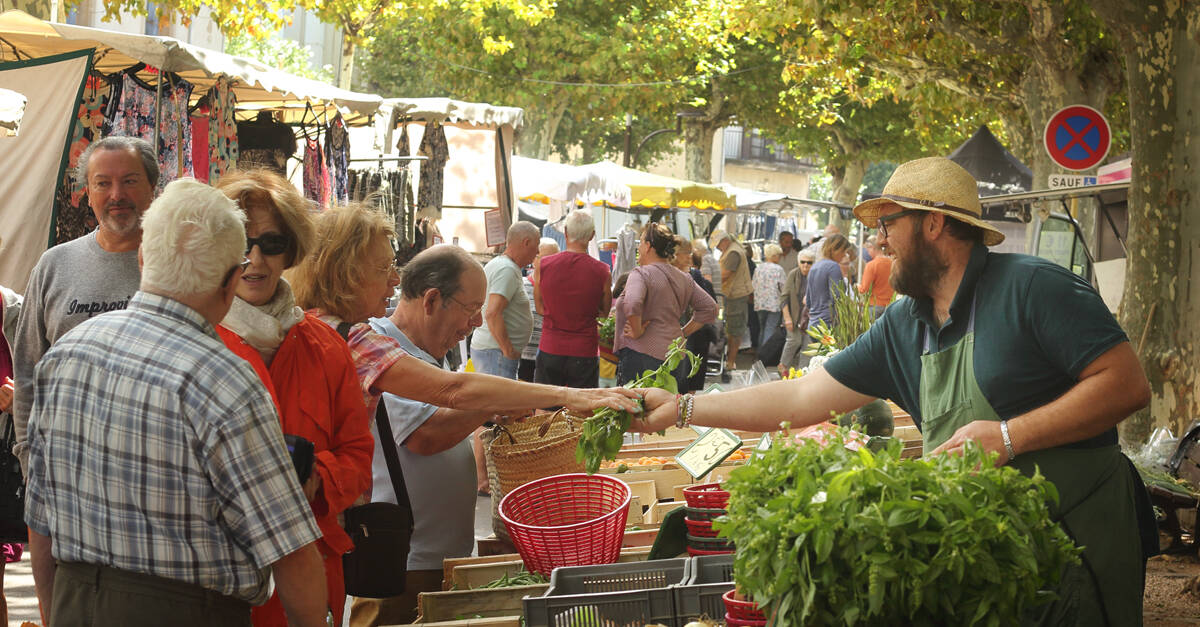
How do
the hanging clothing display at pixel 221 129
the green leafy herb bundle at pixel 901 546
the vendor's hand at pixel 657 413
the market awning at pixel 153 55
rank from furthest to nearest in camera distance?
the hanging clothing display at pixel 221 129, the market awning at pixel 153 55, the vendor's hand at pixel 657 413, the green leafy herb bundle at pixel 901 546

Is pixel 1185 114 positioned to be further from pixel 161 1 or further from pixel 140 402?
pixel 161 1

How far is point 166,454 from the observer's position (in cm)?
227

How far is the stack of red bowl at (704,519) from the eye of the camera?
349cm

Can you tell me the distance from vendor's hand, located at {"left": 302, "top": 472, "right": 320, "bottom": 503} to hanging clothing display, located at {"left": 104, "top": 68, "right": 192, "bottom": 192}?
439 centimetres

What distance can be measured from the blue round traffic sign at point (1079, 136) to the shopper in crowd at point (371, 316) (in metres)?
7.97

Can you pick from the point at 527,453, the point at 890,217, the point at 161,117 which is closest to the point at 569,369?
the point at 161,117

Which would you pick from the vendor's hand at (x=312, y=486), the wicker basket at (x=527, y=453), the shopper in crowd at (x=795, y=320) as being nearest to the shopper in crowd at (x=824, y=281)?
the shopper in crowd at (x=795, y=320)

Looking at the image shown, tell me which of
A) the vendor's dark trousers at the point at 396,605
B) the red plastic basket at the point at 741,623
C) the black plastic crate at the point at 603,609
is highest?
the red plastic basket at the point at 741,623

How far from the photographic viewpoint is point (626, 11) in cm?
2744

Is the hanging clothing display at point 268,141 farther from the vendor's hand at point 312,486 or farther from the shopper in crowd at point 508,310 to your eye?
the vendor's hand at point 312,486

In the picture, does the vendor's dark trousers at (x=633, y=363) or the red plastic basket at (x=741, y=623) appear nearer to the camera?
the red plastic basket at (x=741, y=623)

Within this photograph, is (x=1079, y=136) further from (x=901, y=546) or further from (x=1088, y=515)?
(x=901, y=546)

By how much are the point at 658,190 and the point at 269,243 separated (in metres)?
15.4

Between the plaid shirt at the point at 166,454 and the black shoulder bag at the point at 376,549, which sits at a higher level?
the plaid shirt at the point at 166,454
